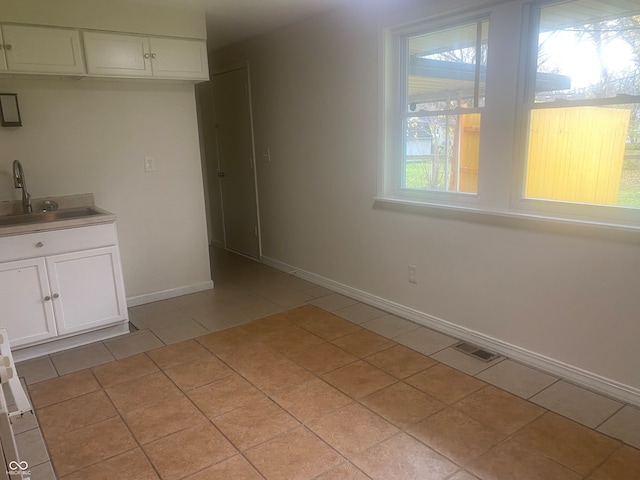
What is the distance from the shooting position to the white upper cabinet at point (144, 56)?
3143 mm

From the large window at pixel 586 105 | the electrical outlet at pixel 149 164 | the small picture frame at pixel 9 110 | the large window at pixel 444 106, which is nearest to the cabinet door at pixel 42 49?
the small picture frame at pixel 9 110

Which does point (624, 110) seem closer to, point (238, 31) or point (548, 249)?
point (548, 249)

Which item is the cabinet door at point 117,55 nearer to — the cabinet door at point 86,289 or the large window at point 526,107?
the cabinet door at point 86,289

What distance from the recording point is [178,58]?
3.48m

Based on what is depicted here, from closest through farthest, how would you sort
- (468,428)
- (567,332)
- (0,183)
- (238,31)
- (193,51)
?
(468,428), (567,332), (0,183), (193,51), (238,31)

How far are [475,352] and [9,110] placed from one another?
3.38 metres

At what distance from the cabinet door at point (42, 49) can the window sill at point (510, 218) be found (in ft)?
7.51

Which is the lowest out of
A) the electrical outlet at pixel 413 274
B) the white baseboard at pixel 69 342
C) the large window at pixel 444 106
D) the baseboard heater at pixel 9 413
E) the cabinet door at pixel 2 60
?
the white baseboard at pixel 69 342

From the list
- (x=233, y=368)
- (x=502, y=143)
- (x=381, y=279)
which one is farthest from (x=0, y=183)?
(x=502, y=143)

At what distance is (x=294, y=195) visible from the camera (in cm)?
433

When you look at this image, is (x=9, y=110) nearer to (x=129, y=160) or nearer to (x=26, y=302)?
(x=129, y=160)

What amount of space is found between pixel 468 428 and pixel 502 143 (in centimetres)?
153

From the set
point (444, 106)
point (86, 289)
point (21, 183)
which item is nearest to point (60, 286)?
point (86, 289)

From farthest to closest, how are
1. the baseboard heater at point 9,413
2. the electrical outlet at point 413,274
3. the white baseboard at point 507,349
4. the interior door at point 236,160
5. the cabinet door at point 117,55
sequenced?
1. the interior door at point 236,160
2. the electrical outlet at point 413,274
3. the cabinet door at point 117,55
4. the white baseboard at point 507,349
5. the baseboard heater at point 9,413
